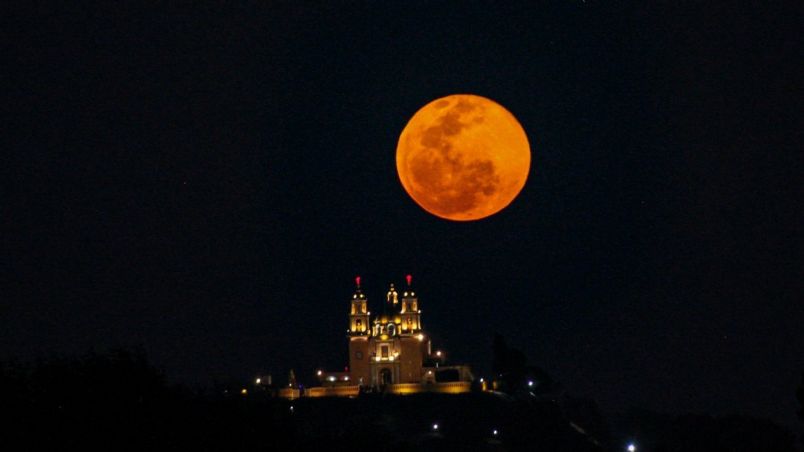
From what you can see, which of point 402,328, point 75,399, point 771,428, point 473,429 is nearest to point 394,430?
point 473,429

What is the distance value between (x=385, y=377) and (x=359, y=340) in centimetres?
539

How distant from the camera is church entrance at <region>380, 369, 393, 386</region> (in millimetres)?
151625

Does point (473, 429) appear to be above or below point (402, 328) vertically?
below

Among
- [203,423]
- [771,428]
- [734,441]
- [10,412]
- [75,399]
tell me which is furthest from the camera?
[771,428]

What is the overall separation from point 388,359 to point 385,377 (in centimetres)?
197

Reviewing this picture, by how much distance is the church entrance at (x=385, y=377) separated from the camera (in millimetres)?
151625

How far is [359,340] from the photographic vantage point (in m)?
155

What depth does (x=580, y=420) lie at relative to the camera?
17188cm

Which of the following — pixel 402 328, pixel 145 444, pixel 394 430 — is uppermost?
pixel 402 328

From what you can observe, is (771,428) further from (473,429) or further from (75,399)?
(75,399)

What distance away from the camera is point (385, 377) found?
152250mm

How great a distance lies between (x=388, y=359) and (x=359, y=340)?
4166mm

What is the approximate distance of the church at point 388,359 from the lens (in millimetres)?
146750

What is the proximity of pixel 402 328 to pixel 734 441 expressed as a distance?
37.0 m
